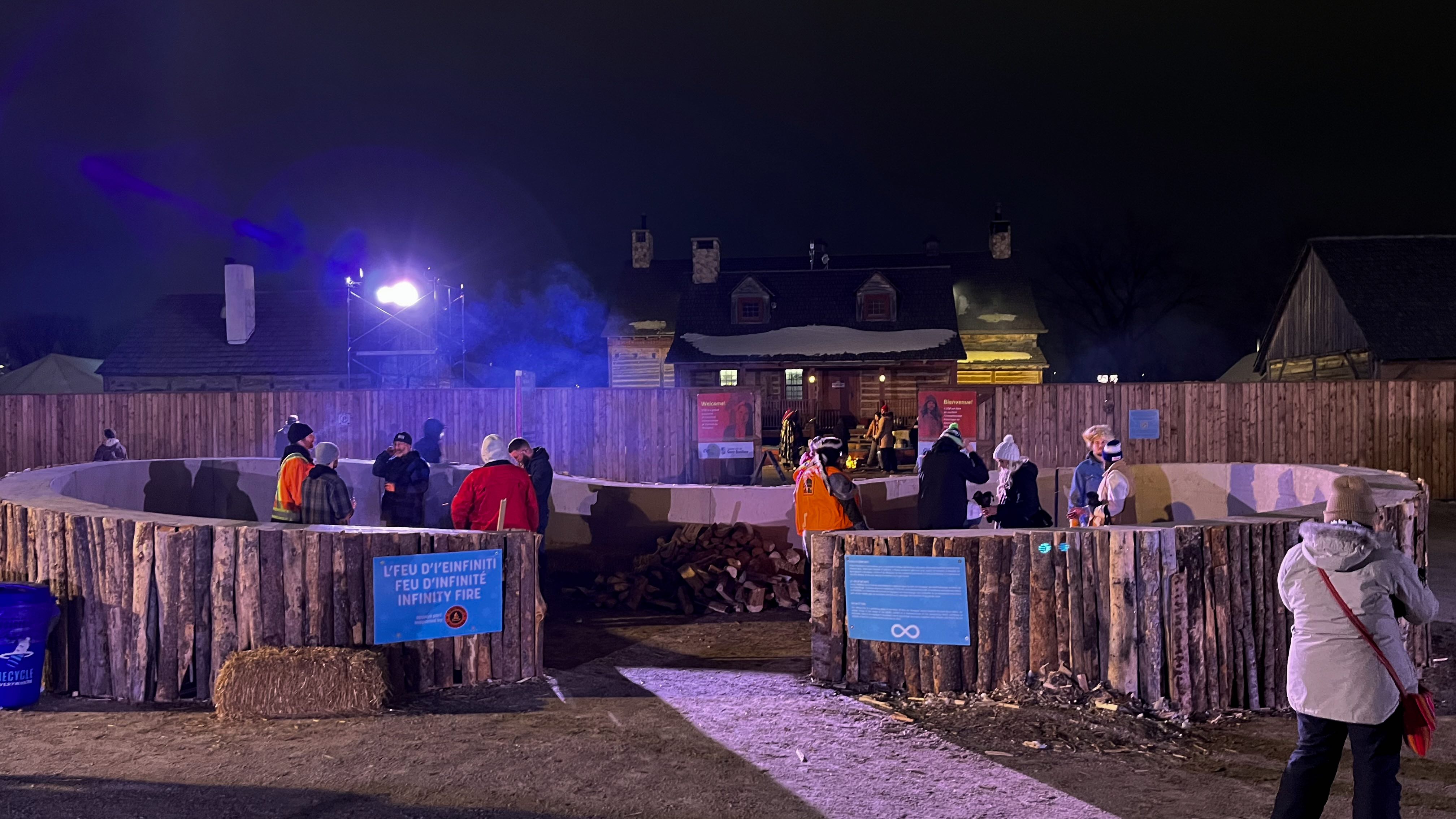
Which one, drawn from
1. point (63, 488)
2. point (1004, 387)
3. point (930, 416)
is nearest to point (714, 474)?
point (930, 416)

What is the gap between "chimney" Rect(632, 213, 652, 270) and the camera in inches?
1794

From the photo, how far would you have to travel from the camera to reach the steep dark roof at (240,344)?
37.5 meters

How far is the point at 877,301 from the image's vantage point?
1490 inches

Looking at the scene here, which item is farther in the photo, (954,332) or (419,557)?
(954,332)

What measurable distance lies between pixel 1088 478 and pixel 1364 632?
5.25 metres

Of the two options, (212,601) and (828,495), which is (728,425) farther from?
(212,601)

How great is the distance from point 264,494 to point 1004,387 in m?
14.8

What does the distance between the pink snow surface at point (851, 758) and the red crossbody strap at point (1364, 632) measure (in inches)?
54.9

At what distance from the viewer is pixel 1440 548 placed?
13781mm

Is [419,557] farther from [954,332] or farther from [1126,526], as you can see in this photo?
[954,332]

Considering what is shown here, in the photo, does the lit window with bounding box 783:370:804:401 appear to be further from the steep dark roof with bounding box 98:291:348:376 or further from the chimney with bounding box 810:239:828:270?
the steep dark roof with bounding box 98:291:348:376

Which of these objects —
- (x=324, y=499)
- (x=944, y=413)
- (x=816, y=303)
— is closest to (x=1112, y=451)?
(x=324, y=499)

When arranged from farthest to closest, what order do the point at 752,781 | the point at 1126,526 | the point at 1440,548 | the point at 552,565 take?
1. the point at 1440,548
2. the point at 552,565
3. the point at 1126,526
4. the point at 752,781

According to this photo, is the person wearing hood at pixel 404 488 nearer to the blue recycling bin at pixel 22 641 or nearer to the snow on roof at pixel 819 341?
the blue recycling bin at pixel 22 641
